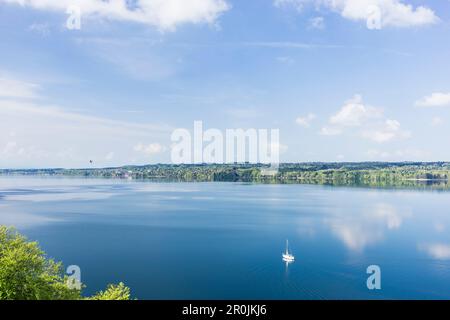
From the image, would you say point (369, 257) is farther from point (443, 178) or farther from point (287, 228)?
point (443, 178)

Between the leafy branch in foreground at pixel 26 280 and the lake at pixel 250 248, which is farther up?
the leafy branch in foreground at pixel 26 280

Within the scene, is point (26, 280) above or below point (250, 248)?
above

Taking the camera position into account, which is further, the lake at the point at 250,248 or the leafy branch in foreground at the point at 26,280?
the lake at the point at 250,248

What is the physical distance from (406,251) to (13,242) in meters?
33.4

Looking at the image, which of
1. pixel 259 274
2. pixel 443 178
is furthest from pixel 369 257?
pixel 443 178

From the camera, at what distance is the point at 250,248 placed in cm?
3653

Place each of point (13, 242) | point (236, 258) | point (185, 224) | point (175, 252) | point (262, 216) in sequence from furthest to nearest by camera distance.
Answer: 1. point (262, 216)
2. point (185, 224)
3. point (175, 252)
4. point (236, 258)
5. point (13, 242)

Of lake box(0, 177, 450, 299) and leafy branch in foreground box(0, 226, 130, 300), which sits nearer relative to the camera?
leafy branch in foreground box(0, 226, 130, 300)

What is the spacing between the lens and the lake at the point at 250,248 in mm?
25094

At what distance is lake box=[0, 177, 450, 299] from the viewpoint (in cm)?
2509

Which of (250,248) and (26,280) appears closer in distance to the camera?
(26,280)

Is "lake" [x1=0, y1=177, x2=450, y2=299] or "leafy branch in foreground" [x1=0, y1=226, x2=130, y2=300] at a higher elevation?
"leafy branch in foreground" [x1=0, y1=226, x2=130, y2=300]
